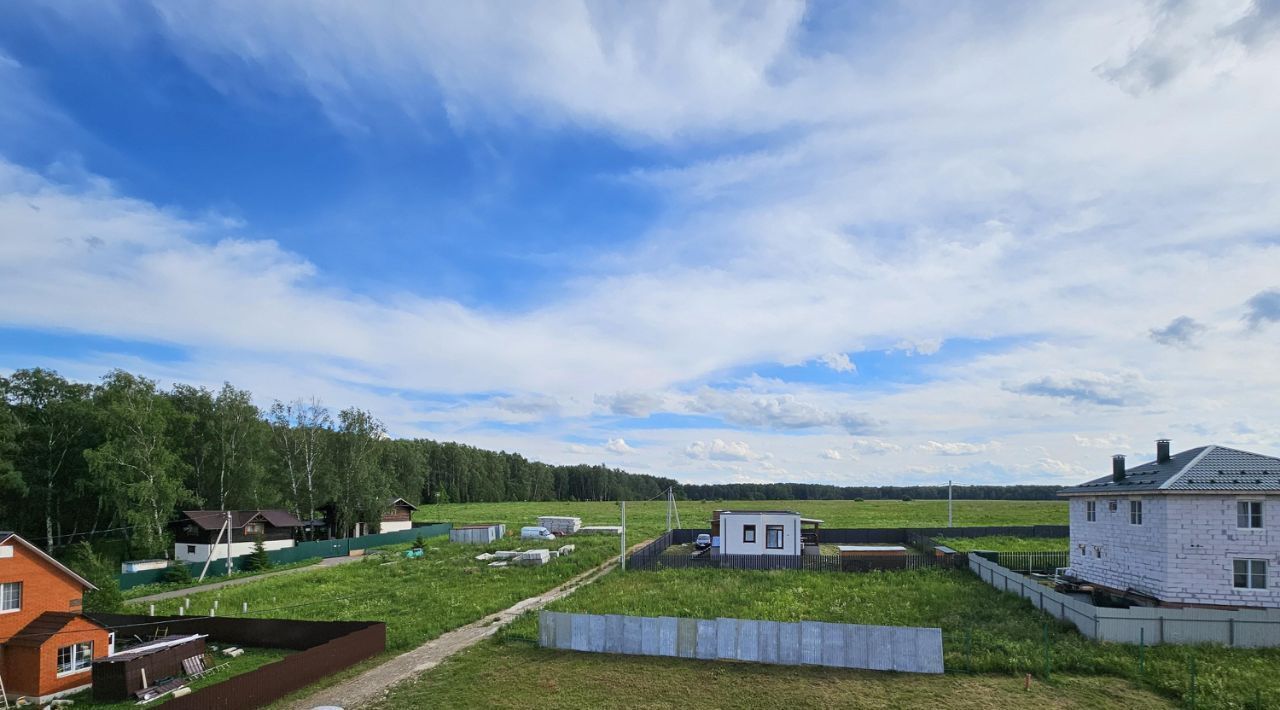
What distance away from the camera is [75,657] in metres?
25.8

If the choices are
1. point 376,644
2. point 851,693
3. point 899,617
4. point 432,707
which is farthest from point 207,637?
point 899,617

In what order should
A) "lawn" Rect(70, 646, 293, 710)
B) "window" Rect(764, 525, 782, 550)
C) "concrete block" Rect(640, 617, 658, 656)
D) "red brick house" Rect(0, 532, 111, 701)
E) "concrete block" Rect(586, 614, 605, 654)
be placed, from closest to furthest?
"lawn" Rect(70, 646, 293, 710) → "red brick house" Rect(0, 532, 111, 701) → "concrete block" Rect(640, 617, 658, 656) → "concrete block" Rect(586, 614, 605, 654) → "window" Rect(764, 525, 782, 550)

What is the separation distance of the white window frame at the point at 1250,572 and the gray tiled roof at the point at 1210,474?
2744 mm

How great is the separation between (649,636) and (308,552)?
45088mm

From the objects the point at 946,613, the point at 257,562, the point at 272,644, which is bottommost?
the point at 257,562

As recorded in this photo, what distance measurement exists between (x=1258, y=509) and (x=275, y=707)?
119 feet

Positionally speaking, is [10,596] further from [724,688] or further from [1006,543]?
[1006,543]

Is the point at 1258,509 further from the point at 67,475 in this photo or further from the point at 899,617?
the point at 67,475

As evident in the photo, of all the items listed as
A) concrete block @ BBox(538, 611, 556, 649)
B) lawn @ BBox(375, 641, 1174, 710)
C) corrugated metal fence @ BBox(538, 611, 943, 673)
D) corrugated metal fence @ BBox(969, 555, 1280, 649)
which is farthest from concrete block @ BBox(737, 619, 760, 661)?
corrugated metal fence @ BBox(969, 555, 1280, 649)

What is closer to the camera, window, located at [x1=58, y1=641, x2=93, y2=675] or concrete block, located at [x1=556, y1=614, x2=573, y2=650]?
window, located at [x1=58, y1=641, x2=93, y2=675]

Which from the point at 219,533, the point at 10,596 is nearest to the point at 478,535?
the point at 219,533

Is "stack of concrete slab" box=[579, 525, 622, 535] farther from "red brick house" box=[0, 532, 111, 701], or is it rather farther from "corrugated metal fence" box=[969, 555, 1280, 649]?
"corrugated metal fence" box=[969, 555, 1280, 649]

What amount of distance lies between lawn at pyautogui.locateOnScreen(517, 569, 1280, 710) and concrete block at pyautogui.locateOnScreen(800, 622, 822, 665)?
4.24 m

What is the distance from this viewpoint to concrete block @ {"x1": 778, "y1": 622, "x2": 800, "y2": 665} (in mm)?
24391
